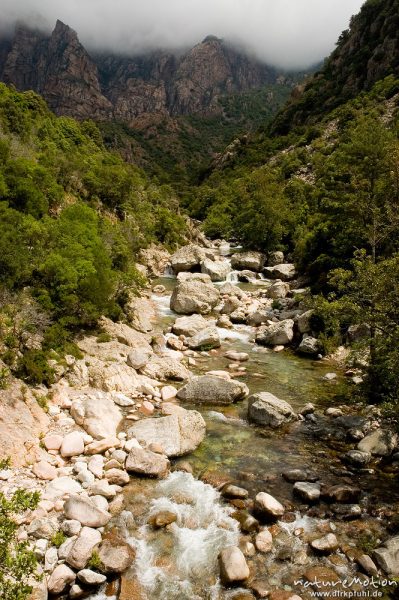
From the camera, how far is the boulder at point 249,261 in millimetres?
47781

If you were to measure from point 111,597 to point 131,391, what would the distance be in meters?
9.49

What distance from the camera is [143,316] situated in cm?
2761

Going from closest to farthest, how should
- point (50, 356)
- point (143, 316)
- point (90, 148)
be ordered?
point (50, 356) < point (143, 316) < point (90, 148)

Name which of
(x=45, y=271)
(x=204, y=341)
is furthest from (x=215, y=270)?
(x=45, y=271)

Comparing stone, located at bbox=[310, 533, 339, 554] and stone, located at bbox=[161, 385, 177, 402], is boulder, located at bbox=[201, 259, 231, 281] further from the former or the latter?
stone, located at bbox=[310, 533, 339, 554]

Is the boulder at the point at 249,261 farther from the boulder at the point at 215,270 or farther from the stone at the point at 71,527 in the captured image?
the stone at the point at 71,527

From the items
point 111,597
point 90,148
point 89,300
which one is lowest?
point 111,597

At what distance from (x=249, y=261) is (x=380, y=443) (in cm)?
3568

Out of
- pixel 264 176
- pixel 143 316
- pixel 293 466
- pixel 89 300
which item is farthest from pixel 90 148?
pixel 293 466

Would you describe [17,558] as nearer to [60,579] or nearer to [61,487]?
[60,579]

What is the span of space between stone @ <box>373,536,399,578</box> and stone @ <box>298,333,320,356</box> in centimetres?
1437

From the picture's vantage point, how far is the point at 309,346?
2330cm

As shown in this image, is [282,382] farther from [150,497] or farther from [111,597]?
[111,597]

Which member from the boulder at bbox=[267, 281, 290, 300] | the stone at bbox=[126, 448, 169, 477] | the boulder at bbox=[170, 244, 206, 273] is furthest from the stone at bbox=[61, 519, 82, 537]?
the boulder at bbox=[170, 244, 206, 273]
